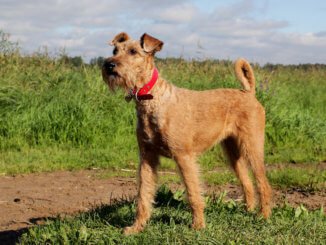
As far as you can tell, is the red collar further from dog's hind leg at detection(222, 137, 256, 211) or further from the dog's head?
dog's hind leg at detection(222, 137, 256, 211)

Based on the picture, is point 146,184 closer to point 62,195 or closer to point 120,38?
point 120,38

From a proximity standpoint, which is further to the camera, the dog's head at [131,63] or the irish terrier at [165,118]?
the irish terrier at [165,118]

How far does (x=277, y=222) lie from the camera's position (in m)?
4.57

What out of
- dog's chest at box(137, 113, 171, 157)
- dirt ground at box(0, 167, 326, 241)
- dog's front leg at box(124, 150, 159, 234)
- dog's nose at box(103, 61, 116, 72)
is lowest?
dirt ground at box(0, 167, 326, 241)

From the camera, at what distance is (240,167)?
529 cm

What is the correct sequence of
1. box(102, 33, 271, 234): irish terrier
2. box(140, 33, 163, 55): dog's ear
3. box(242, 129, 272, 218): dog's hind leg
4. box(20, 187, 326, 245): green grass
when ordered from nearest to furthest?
box(20, 187, 326, 245): green grass → box(102, 33, 271, 234): irish terrier → box(140, 33, 163, 55): dog's ear → box(242, 129, 272, 218): dog's hind leg

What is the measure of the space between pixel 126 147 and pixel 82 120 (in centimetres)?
94

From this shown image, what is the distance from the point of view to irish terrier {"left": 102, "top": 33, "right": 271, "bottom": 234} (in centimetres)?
419

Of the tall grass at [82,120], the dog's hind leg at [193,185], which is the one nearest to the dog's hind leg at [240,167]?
the dog's hind leg at [193,185]

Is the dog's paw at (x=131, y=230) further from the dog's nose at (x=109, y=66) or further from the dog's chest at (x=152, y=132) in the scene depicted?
the dog's nose at (x=109, y=66)

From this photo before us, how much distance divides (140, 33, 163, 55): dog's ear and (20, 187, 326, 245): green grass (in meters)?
1.45

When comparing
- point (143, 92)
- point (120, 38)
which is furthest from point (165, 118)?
point (120, 38)

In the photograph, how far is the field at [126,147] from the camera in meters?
4.20

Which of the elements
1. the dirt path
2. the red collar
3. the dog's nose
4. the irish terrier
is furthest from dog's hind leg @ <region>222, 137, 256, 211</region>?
the dog's nose
